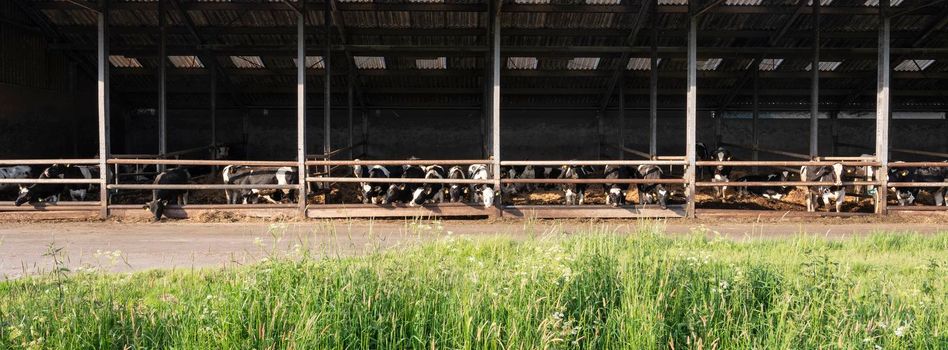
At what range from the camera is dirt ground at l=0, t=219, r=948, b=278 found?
366 inches

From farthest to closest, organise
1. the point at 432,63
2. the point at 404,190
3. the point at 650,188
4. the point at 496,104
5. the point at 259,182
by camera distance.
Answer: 1. the point at 432,63
2. the point at 650,188
3. the point at 259,182
4. the point at 404,190
5. the point at 496,104

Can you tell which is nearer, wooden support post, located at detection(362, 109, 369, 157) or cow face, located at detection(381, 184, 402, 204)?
cow face, located at detection(381, 184, 402, 204)

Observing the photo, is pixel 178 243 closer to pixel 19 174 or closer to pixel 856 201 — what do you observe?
pixel 19 174

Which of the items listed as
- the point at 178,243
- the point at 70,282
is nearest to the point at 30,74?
the point at 178,243

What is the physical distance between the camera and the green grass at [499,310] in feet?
16.1

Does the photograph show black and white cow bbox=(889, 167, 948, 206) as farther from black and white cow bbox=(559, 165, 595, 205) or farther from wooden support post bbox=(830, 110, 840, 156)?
black and white cow bbox=(559, 165, 595, 205)

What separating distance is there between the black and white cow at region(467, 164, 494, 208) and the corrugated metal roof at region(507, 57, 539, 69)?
394 cm

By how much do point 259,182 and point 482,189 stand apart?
5.22m

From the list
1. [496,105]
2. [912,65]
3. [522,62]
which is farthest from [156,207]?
[912,65]

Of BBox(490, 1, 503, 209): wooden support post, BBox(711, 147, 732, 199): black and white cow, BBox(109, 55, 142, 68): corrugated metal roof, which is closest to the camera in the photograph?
BBox(490, 1, 503, 209): wooden support post

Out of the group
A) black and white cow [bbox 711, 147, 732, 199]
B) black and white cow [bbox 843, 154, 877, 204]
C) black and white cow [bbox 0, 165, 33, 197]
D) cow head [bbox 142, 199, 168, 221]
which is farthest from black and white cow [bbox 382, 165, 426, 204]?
black and white cow [bbox 843, 154, 877, 204]

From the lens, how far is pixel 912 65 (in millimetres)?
21719

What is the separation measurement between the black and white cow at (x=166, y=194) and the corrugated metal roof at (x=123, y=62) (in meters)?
6.26

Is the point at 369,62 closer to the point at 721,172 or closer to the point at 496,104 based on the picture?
Answer: the point at 496,104
